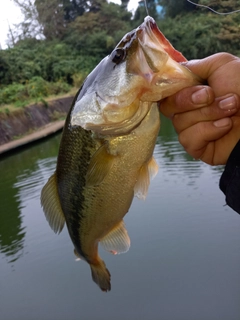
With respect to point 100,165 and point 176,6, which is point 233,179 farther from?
point 176,6

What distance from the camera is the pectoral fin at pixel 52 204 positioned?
6.05ft

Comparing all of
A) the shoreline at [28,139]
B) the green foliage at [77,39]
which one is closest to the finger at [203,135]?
the shoreline at [28,139]

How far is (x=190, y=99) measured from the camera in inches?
54.5

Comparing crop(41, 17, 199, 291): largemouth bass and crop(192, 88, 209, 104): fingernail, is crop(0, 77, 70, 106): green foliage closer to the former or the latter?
crop(41, 17, 199, 291): largemouth bass

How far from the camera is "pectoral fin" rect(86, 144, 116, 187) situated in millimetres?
1537

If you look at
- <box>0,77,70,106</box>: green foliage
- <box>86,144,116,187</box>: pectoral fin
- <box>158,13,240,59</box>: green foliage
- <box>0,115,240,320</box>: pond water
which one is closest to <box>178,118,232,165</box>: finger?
<box>86,144,116,187</box>: pectoral fin

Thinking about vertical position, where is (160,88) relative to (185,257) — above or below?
above

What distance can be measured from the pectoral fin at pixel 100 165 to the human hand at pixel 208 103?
298 mm

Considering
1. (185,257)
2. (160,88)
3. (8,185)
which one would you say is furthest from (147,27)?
(8,185)

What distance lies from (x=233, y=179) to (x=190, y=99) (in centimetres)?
38

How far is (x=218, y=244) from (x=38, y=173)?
22.6ft

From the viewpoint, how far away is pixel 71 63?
32.0 metres

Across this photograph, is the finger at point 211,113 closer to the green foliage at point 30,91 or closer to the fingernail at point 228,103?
the fingernail at point 228,103

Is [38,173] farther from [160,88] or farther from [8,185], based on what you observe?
[160,88]
